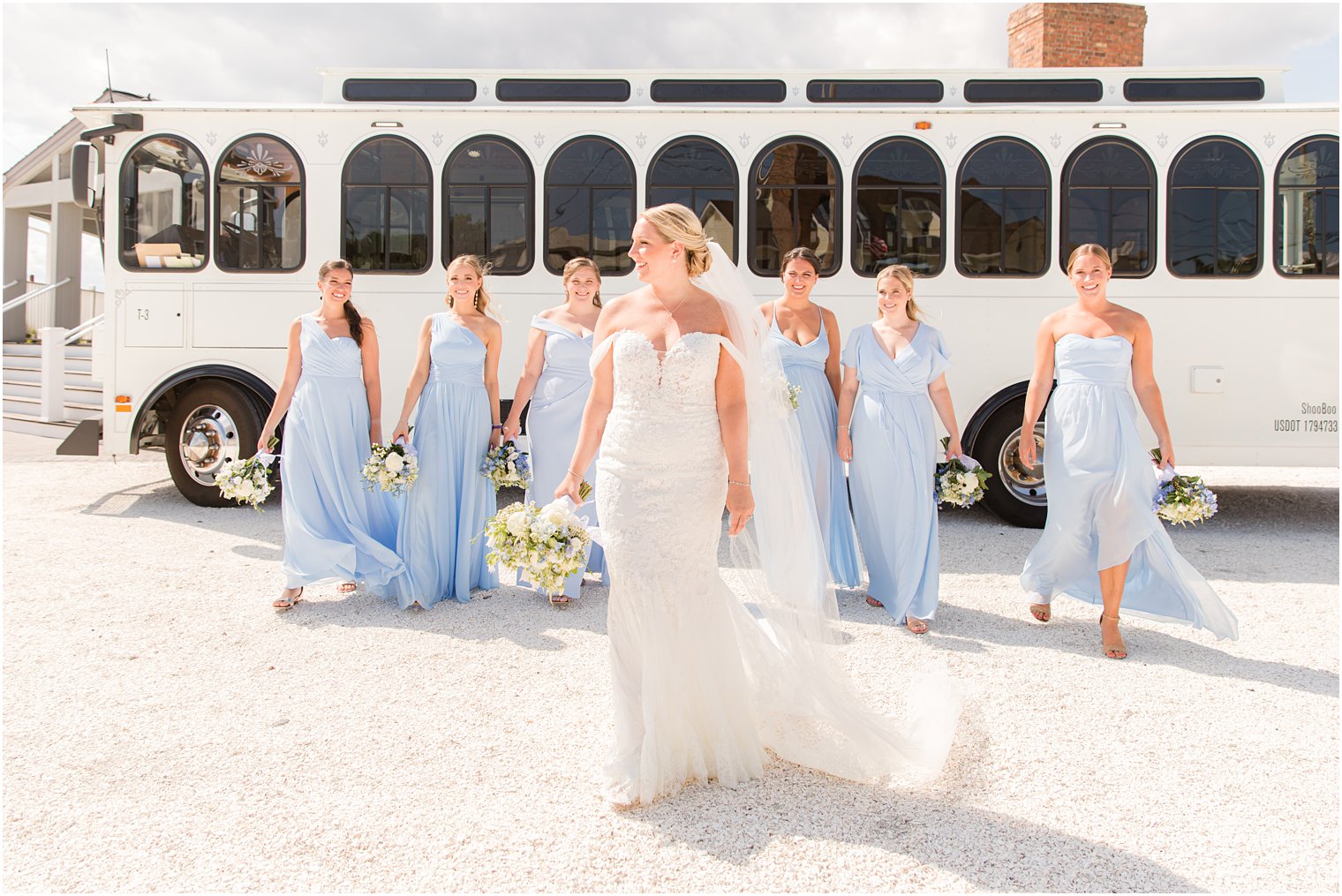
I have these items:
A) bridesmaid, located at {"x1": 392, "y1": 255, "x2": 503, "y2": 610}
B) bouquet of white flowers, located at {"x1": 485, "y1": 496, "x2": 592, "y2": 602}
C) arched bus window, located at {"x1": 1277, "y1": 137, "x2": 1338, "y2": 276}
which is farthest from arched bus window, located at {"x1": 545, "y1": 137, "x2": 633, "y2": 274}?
arched bus window, located at {"x1": 1277, "y1": 137, "x2": 1338, "y2": 276}

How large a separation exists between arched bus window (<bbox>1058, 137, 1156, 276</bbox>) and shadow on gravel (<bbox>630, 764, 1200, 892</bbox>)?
234 inches

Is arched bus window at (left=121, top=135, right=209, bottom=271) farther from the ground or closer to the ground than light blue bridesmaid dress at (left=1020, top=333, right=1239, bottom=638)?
farther from the ground

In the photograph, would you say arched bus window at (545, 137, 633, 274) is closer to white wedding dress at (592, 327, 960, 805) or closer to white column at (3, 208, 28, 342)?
white wedding dress at (592, 327, 960, 805)

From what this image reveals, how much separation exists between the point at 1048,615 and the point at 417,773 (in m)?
3.68

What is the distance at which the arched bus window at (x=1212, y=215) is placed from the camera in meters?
7.54

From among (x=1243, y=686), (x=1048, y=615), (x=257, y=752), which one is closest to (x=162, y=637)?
(x=257, y=752)

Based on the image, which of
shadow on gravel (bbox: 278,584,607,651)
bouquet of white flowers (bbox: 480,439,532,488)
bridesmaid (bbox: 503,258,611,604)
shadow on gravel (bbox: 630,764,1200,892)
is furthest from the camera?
bridesmaid (bbox: 503,258,611,604)

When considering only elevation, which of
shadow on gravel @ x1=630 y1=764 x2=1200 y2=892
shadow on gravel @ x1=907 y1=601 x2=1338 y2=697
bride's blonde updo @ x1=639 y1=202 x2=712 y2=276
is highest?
bride's blonde updo @ x1=639 y1=202 x2=712 y2=276

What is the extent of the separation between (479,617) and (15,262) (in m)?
22.4

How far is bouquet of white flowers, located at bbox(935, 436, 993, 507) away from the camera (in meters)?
5.30

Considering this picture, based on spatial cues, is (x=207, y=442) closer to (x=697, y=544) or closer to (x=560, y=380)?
(x=560, y=380)

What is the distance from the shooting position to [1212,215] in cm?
756

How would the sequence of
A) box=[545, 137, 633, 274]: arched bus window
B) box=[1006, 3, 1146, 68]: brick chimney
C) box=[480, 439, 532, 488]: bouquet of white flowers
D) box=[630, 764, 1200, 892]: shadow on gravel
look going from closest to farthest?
1. box=[630, 764, 1200, 892]: shadow on gravel
2. box=[480, 439, 532, 488]: bouquet of white flowers
3. box=[545, 137, 633, 274]: arched bus window
4. box=[1006, 3, 1146, 68]: brick chimney

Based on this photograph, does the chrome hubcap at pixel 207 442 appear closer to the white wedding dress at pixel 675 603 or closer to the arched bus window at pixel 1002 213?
the white wedding dress at pixel 675 603
